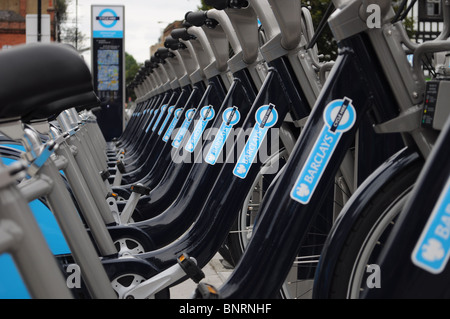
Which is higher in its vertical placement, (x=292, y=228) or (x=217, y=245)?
(x=292, y=228)

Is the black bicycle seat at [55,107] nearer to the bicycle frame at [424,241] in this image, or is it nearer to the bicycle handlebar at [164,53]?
the bicycle frame at [424,241]

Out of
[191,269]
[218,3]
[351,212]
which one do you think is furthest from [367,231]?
[218,3]

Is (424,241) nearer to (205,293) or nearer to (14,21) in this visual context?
(205,293)

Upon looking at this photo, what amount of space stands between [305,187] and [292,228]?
0.11m

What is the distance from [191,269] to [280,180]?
2.23ft

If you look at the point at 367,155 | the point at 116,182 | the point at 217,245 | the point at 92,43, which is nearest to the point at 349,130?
the point at 367,155

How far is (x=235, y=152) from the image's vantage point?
3021 millimetres

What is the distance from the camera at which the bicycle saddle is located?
1305mm

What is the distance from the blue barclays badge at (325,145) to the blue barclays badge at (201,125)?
7.64 ft

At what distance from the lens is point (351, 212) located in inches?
72.1

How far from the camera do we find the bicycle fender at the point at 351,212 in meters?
1.82

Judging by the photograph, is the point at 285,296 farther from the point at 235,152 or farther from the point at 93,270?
the point at 93,270

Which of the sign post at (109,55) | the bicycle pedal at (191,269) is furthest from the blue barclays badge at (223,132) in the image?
the sign post at (109,55)

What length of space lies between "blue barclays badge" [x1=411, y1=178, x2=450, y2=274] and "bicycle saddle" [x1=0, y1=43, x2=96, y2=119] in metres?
0.73
